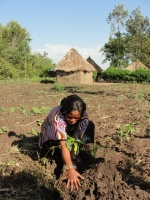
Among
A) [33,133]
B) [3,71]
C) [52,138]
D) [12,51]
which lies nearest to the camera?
[52,138]

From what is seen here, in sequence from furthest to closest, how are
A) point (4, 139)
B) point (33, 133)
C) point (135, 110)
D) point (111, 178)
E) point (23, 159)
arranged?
point (135, 110)
point (33, 133)
point (4, 139)
point (23, 159)
point (111, 178)

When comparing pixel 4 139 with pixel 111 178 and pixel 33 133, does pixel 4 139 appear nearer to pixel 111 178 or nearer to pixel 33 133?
pixel 33 133

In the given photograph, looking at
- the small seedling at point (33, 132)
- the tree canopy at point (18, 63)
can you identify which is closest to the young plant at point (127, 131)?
the small seedling at point (33, 132)

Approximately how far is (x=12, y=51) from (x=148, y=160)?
110ft

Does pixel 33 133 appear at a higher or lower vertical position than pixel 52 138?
lower

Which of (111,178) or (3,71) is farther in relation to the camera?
(3,71)

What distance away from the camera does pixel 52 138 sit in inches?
123

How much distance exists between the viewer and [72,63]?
26797 mm

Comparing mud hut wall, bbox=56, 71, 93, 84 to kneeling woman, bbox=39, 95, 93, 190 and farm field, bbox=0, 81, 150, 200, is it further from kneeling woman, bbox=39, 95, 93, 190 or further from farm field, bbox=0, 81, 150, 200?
kneeling woman, bbox=39, 95, 93, 190

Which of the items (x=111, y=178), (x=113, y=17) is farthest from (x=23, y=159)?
(x=113, y=17)

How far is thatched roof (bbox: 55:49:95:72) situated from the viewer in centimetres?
2633

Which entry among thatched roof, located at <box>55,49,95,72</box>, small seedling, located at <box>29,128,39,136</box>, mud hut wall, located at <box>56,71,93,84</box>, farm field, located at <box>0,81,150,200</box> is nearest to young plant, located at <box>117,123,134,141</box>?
farm field, located at <box>0,81,150,200</box>

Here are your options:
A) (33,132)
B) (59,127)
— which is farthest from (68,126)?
(33,132)

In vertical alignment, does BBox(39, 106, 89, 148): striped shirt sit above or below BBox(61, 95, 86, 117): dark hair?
below
